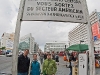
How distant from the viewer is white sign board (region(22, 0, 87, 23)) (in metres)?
4.87

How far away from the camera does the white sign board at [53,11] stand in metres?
4.87

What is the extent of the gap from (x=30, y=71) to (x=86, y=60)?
3700 millimetres

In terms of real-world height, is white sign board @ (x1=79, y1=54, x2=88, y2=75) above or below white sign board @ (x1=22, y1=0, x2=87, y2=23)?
below

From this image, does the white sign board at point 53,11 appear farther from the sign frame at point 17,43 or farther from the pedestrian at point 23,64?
the pedestrian at point 23,64

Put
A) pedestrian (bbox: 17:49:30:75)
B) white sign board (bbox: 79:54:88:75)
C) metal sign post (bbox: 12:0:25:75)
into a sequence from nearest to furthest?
metal sign post (bbox: 12:0:25:75) → pedestrian (bbox: 17:49:30:75) → white sign board (bbox: 79:54:88:75)

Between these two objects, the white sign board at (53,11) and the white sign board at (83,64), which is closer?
the white sign board at (53,11)

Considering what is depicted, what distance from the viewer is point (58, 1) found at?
496 cm

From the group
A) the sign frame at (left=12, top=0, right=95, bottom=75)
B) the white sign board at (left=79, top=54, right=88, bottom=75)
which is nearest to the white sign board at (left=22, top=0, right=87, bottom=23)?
the sign frame at (left=12, top=0, right=95, bottom=75)

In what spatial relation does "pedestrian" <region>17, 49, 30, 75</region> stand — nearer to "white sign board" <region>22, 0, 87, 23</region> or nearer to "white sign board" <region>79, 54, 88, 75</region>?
"white sign board" <region>22, 0, 87, 23</region>

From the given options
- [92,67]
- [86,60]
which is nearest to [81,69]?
[86,60]

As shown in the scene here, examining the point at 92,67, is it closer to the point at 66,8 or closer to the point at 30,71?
the point at 66,8

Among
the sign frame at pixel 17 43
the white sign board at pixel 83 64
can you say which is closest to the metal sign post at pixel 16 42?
the sign frame at pixel 17 43

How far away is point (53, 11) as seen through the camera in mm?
4895

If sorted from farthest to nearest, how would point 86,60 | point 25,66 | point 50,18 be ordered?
1. point 86,60
2. point 25,66
3. point 50,18
